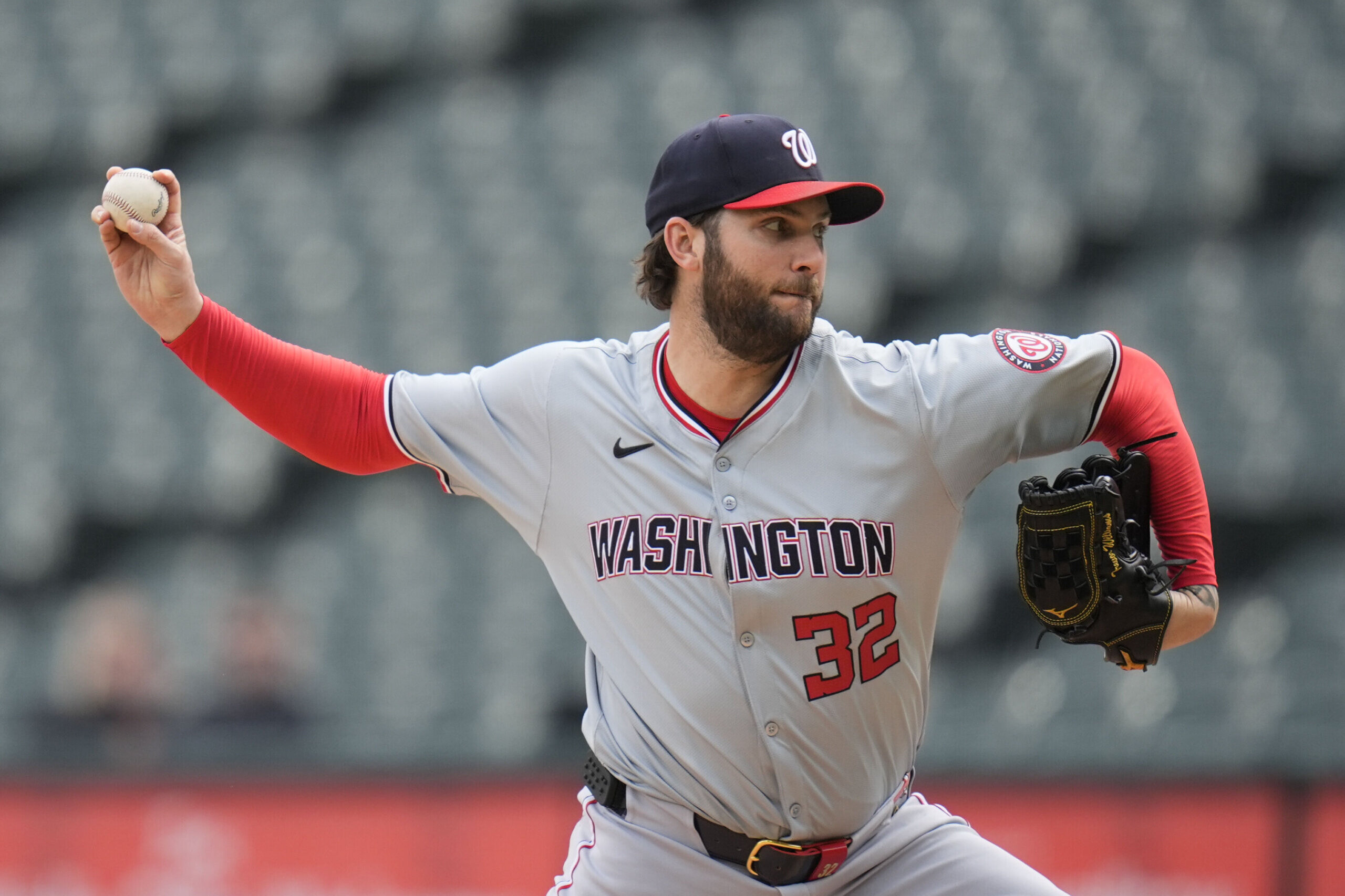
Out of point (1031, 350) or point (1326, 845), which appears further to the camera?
point (1326, 845)

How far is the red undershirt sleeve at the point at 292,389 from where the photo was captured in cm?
271

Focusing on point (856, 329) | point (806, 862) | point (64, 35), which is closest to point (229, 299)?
point (64, 35)

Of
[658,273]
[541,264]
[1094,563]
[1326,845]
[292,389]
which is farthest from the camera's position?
[541,264]

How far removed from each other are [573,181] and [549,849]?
5235 mm

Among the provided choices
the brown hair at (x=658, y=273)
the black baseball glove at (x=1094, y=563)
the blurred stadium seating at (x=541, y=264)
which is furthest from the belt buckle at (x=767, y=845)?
the blurred stadium seating at (x=541, y=264)

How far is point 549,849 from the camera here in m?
4.68

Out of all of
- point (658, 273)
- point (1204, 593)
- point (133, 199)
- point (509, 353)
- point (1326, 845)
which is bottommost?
point (1326, 845)

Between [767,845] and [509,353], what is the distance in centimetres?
588

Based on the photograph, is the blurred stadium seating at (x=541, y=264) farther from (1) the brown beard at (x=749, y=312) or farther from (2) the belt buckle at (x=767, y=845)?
(1) the brown beard at (x=749, y=312)

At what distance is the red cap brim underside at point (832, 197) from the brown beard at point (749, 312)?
0.12 metres

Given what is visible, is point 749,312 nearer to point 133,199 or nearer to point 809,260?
point 809,260

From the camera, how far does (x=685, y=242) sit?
2748 mm

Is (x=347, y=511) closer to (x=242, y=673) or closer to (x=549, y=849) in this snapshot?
(x=242, y=673)

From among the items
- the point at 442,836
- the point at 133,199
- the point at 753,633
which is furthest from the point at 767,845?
the point at 442,836
